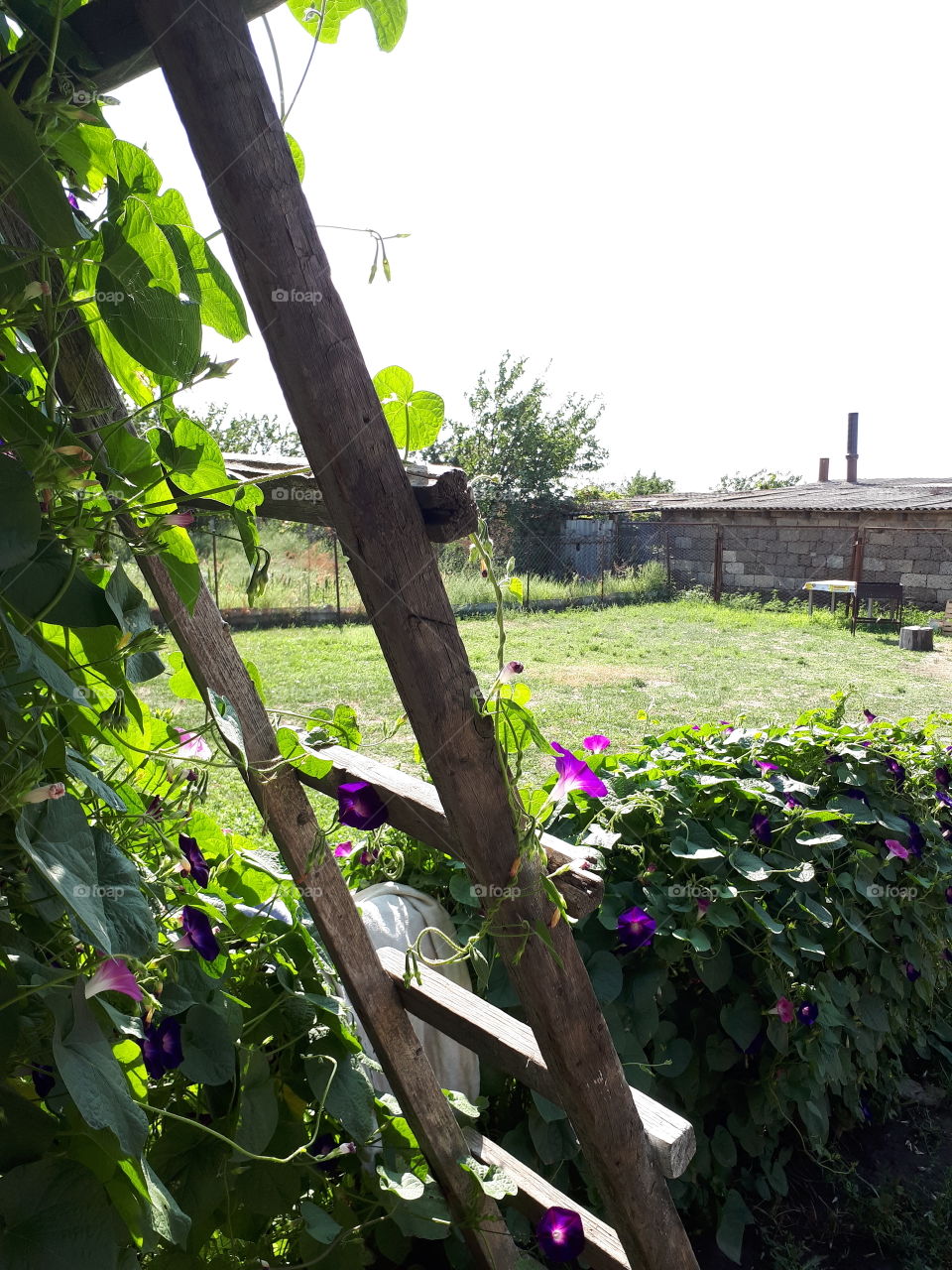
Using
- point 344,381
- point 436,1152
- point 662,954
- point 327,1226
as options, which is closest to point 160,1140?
point 327,1226

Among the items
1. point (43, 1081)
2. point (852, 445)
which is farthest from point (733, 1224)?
point (852, 445)

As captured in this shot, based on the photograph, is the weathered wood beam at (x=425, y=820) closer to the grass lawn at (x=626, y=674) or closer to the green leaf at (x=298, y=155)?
the green leaf at (x=298, y=155)

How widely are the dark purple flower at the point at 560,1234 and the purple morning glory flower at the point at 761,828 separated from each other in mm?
1003

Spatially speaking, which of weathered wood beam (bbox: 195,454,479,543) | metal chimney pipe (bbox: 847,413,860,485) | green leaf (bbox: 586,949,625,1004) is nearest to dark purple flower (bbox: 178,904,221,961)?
weathered wood beam (bbox: 195,454,479,543)

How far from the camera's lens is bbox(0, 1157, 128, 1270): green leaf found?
534 millimetres

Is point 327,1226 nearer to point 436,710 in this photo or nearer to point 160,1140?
point 160,1140

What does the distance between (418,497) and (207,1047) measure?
0.54 meters

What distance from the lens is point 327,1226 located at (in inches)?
37.4

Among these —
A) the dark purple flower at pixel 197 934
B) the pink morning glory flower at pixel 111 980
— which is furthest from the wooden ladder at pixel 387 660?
the pink morning glory flower at pixel 111 980

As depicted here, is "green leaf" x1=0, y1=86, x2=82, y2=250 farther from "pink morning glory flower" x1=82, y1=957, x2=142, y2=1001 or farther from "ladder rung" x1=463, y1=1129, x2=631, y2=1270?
"ladder rung" x1=463, y1=1129, x2=631, y2=1270

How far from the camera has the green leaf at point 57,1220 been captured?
534 mm

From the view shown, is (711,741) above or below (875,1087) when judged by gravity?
above

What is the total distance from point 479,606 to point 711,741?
359 inches

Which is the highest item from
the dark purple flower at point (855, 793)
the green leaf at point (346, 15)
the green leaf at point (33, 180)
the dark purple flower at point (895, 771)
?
the green leaf at point (346, 15)
